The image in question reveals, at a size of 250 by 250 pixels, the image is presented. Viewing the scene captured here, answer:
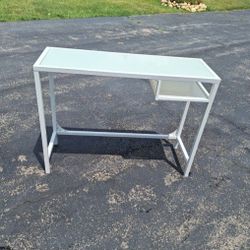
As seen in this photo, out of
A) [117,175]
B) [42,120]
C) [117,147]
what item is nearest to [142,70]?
[42,120]

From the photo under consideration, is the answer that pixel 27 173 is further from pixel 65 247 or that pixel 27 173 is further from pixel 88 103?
pixel 88 103

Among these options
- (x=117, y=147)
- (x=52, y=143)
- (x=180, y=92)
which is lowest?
(x=117, y=147)

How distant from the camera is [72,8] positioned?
1130cm

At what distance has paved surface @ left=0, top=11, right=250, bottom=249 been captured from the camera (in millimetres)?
2953

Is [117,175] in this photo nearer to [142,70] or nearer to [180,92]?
[180,92]

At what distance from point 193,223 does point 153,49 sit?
608cm

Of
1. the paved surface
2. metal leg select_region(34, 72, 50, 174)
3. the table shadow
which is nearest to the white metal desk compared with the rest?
metal leg select_region(34, 72, 50, 174)

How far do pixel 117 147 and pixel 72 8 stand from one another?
8.66 metres

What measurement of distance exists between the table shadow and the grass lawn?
6.91 metres

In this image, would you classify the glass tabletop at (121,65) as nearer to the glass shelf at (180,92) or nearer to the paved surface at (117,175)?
the glass shelf at (180,92)

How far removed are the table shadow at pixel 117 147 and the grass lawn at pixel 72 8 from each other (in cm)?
691

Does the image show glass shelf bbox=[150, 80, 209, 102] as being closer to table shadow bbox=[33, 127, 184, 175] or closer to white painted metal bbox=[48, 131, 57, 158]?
table shadow bbox=[33, 127, 184, 175]

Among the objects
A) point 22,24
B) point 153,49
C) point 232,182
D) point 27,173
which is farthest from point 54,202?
point 22,24

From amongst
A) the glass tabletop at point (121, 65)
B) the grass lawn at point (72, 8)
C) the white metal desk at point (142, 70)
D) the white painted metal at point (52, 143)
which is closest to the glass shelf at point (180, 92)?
the white metal desk at point (142, 70)
